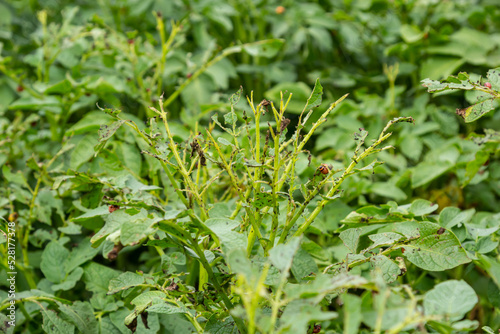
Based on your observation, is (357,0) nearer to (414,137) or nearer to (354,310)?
(414,137)

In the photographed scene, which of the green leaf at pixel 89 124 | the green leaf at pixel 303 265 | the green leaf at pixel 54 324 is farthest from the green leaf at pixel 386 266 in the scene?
the green leaf at pixel 89 124

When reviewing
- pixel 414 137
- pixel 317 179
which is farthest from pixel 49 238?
pixel 414 137

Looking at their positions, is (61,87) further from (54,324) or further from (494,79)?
(494,79)

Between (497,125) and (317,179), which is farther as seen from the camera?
(497,125)

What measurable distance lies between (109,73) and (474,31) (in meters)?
1.26

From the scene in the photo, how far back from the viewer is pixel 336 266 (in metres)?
0.66

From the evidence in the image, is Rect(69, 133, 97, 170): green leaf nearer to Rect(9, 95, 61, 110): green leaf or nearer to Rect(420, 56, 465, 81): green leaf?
Rect(9, 95, 61, 110): green leaf

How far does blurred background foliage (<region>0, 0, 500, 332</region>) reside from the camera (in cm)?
102

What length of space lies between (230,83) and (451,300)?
4.59ft

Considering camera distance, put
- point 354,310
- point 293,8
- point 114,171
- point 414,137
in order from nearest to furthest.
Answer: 1. point 354,310
2. point 114,171
3. point 414,137
4. point 293,8

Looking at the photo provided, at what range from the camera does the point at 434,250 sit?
0.65 m

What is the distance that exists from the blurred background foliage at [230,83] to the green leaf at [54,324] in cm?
16

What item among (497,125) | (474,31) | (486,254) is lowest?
(497,125)

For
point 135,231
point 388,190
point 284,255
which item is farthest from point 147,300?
point 388,190
